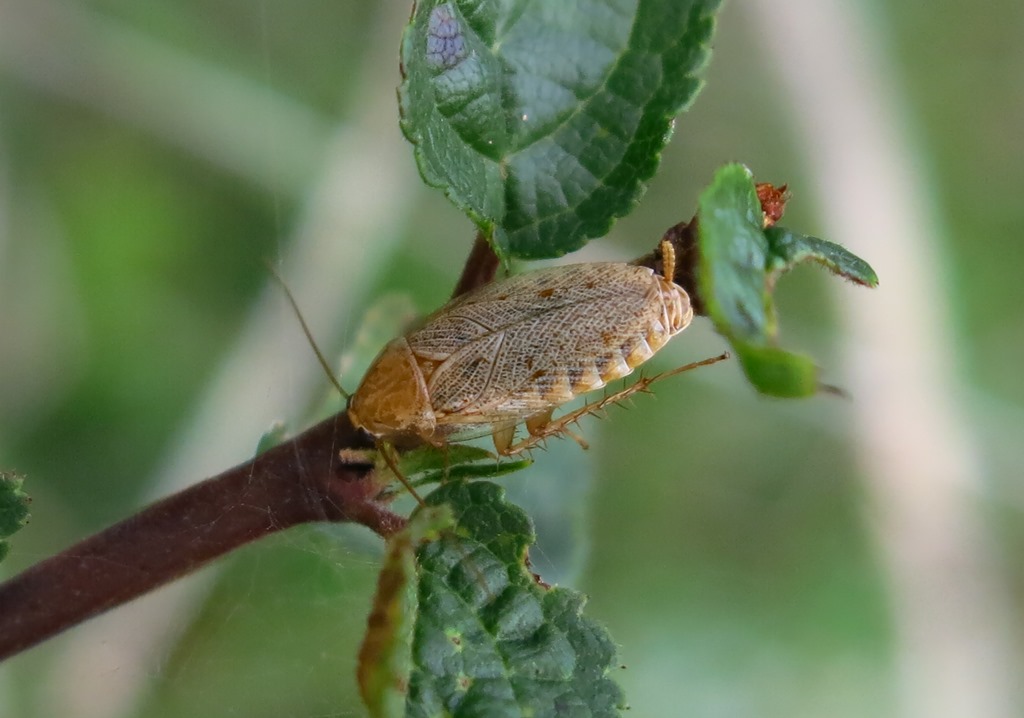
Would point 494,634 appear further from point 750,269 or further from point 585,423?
point 585,423

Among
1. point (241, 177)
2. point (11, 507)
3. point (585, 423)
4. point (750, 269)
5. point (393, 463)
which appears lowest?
point (750, 269)

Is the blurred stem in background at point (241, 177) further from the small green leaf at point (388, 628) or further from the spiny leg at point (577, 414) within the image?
the small green leaf at point (388, 628)

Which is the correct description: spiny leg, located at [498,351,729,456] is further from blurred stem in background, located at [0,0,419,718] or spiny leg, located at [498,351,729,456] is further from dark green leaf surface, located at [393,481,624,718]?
blurred stem in background, located at [0,0,419,718]

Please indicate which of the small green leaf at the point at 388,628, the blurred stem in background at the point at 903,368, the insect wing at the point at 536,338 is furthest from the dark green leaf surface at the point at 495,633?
the blurred stem in background at the point at 903,368

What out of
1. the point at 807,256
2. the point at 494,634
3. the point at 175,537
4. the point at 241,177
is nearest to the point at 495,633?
the point at 494,634

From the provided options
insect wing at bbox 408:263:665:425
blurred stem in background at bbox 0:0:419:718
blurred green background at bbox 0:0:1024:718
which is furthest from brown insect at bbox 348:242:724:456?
blurred stem in background at bbox 0:0:419:718

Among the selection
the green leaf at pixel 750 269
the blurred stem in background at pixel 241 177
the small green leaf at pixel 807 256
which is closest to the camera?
the green leaf at pixel 750 269

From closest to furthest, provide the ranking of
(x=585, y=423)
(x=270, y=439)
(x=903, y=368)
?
(x=270, y=439) < (x=585, y=423) < (x=903, y=368)
